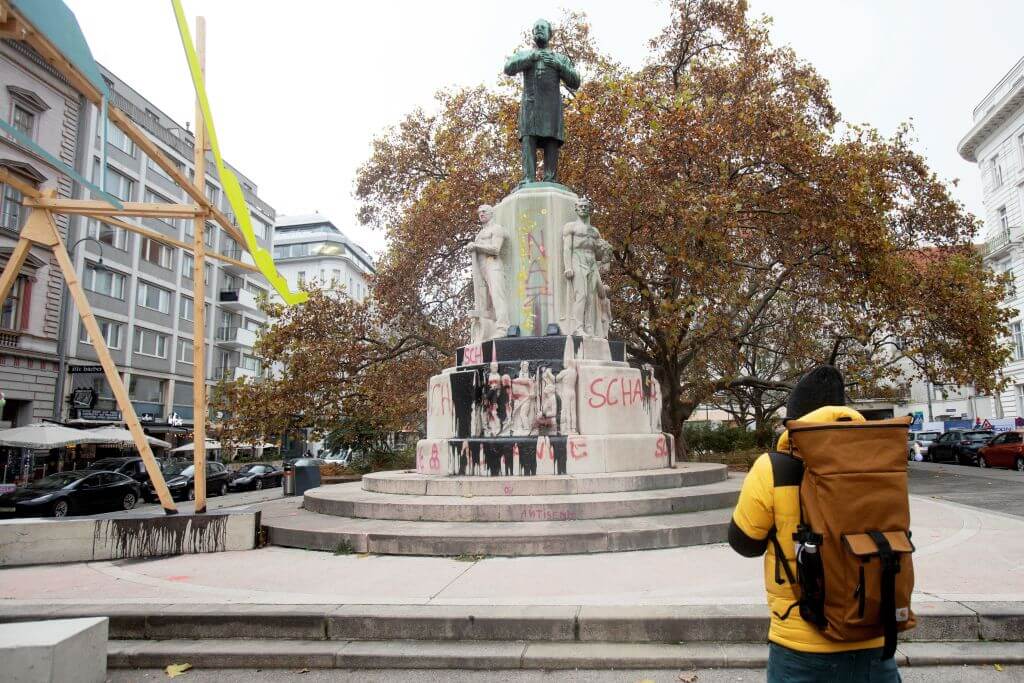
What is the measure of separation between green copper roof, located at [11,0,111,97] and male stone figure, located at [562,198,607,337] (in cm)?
731

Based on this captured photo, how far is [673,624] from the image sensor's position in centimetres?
432

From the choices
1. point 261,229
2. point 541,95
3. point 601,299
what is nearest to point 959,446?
point 601,299

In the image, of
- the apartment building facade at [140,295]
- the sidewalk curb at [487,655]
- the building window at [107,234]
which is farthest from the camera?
the building window at [107,234]

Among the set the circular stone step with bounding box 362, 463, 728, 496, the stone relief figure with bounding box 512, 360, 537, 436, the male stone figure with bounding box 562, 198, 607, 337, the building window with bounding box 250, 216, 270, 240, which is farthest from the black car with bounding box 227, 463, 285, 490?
the building window with bounding box 250, 216, 270, 240

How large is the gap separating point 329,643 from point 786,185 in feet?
56.9

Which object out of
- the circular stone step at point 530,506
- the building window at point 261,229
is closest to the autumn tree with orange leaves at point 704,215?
the circular stone step at point 530,506

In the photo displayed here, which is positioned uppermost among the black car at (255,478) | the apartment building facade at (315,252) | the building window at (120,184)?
the apartment building facade at (315,252)

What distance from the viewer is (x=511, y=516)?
24.3 ft

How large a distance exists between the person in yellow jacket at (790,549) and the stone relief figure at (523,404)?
7117mm

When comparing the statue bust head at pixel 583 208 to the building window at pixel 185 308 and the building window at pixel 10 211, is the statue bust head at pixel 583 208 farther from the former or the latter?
the building window at pixel 185 308

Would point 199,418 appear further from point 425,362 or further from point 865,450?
point 425,362

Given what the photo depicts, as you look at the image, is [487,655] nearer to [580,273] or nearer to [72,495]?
[580,273]

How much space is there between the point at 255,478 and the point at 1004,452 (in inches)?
1190

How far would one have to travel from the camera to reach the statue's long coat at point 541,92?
12.3 metres
